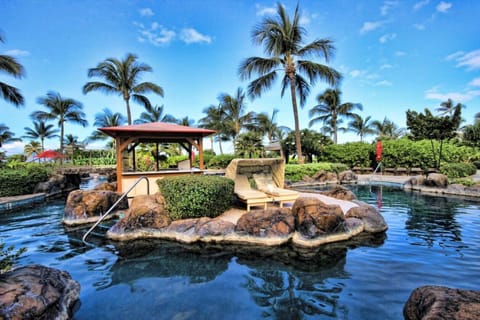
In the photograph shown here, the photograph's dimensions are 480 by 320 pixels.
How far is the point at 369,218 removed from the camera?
19.2 ft

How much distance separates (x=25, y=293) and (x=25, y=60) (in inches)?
688

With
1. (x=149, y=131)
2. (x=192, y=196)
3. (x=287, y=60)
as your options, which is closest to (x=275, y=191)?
(x=192, y=196)

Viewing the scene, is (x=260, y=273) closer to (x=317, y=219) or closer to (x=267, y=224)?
(x=267, y=224)

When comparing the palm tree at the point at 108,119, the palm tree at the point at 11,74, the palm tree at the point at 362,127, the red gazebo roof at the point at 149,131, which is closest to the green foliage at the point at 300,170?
the red gazebo roof at the point at 149,131

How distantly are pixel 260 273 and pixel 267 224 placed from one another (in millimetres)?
1441

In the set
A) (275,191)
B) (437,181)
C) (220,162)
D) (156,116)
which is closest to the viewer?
(275,191)

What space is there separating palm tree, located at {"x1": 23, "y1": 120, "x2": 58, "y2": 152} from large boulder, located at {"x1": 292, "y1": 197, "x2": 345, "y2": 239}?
147 feet

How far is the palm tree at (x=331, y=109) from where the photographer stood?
2816 cm

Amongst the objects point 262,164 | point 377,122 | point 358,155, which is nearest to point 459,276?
point 262,164

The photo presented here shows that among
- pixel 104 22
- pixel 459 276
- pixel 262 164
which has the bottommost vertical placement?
pixel 459 276

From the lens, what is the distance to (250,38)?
16.2 meters

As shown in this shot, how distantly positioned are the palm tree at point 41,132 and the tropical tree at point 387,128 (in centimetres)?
5192

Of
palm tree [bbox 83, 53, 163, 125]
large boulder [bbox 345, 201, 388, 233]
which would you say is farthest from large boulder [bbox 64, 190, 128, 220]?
palm tree [bbox 83, 53, 163, 125]

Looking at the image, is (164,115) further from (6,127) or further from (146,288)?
(146,288)
